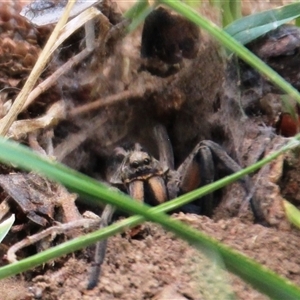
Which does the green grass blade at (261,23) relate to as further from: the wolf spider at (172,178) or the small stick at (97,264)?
the small stick at (97,264)

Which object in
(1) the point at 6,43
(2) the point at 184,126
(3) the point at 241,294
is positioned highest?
(1) the point at 6,43

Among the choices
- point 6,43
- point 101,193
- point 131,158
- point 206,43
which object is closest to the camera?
point 101,193

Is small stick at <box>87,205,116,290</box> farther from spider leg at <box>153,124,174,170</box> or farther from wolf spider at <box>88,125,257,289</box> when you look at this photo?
spider leg at <box>153,124,174,170</box>

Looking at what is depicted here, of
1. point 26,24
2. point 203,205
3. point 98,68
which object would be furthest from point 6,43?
point 203,205

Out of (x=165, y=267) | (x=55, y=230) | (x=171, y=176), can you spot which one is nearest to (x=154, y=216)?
(x=165, y=267)

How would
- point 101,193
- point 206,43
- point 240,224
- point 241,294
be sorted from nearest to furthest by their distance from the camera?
point 101,193
point 241,294
point 240,224
point 206,43

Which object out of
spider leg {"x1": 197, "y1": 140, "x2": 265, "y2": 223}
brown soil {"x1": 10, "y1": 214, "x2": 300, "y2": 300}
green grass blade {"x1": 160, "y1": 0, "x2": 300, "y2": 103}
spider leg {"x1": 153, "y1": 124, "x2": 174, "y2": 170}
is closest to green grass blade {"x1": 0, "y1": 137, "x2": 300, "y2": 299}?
brown soil {"x1": 10, "y1": 214, "x2": 300, "y2": 300}

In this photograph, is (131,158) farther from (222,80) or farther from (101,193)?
(101,193)

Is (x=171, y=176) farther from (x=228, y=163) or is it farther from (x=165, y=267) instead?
(x=165, y=267)
